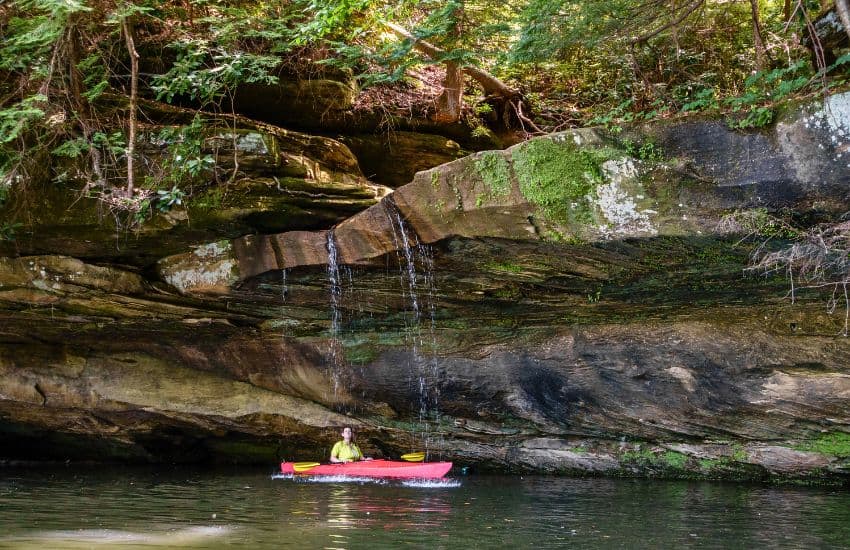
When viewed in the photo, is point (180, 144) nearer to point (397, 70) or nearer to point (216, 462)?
point (397, 70)

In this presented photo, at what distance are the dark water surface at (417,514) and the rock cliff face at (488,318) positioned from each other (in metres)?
1.16

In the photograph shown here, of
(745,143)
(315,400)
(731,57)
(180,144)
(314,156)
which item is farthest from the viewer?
(315,400)

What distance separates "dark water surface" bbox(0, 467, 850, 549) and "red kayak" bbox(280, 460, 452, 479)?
0.19m

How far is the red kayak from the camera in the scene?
1129cm

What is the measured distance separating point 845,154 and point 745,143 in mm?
902

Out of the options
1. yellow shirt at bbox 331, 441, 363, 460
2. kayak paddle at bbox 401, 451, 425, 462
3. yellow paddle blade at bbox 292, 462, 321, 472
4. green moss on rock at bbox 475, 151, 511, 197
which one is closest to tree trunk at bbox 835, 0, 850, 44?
green moss on rock at bbox 475, 151, 511, 197

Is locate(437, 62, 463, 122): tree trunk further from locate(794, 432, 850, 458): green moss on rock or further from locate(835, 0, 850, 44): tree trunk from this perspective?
locate(794, 432, 850, 458): green moss on rock

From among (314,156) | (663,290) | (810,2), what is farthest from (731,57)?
(314,156)

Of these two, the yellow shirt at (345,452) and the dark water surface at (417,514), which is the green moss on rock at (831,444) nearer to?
the dark water surface at (417,514)

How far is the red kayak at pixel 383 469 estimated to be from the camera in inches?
444

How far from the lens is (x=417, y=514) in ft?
27.9

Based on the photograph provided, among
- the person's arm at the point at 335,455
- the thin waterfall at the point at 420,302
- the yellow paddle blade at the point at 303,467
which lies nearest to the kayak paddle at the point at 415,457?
the thin waterfall at the point at 420,302

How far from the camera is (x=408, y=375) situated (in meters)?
12.3

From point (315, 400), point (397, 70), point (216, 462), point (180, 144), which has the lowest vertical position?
point (216, 462)
